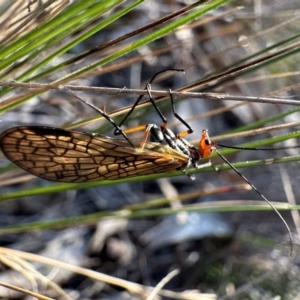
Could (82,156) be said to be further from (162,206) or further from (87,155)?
(162,206)

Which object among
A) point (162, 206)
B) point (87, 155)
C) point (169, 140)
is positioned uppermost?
point (87, 155)

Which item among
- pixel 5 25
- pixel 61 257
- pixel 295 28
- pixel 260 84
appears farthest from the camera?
pixel 260 84

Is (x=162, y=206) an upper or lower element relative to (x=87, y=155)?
lower

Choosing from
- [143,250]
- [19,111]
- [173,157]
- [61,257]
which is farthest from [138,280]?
[173,157]

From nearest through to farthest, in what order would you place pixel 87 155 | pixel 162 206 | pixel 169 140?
1. pixel 87 155
2. pixel 169 140
3. pixel 162 206

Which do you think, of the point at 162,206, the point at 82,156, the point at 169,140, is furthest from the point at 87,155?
the point at 162,206

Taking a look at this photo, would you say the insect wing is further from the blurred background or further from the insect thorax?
the blurred background

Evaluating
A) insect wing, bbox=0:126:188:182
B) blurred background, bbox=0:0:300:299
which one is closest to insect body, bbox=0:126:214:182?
insect wing, bbox=0:126:188:182

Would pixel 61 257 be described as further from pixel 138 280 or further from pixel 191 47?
pixel 191 47
